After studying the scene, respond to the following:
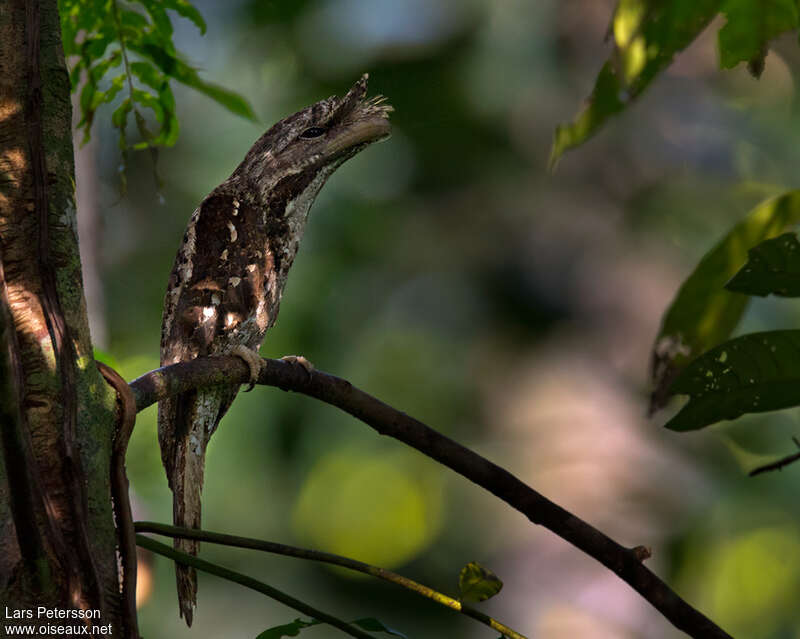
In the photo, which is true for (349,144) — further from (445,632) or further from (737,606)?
(445,632)

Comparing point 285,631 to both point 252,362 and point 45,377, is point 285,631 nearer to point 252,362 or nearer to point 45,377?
point 45,377

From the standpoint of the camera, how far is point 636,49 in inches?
38.6

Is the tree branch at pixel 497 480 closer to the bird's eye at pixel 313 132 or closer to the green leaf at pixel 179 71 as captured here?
the green leaf at pixel 179 71

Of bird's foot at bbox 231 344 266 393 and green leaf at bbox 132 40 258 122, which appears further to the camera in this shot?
green leaf at bbox 132 40 258 122

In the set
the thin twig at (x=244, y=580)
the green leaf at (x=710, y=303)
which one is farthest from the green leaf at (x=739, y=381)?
the thin twig at (x=244, y=580)

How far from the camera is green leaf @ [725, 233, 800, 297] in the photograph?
40.8 inches

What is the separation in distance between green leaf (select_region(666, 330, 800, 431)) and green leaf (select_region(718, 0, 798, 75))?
1.10 feet

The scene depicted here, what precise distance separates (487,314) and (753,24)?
6213 mm

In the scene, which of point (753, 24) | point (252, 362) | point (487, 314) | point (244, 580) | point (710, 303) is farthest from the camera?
point (487, 314)

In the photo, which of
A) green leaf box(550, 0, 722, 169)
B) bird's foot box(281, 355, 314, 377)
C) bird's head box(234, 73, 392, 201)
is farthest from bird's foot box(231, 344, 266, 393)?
green leaf box(550, 0, 722, 169)

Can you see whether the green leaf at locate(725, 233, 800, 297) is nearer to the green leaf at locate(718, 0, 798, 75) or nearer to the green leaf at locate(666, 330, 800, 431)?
the green leaf at locate(666, 330, 800, 431)

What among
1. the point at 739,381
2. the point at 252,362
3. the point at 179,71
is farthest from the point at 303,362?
the point at 739,381

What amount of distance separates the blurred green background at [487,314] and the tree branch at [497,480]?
3969mm

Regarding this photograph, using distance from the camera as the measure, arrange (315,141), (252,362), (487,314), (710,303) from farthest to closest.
A: (487,314) → (315,141) → (252,362) → (710,303)
